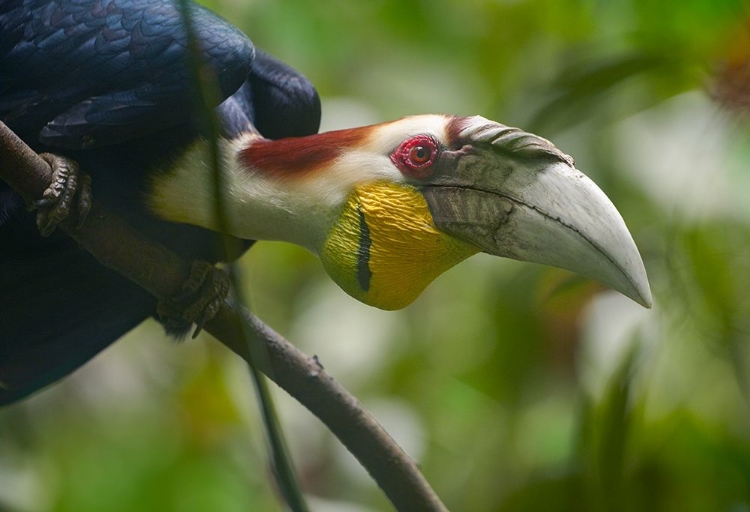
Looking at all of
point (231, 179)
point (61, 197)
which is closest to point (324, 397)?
point (231, 179)

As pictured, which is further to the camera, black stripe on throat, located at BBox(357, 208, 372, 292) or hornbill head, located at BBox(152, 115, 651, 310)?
black stripe on throat, located at BBox(357, 208, 372, 292)

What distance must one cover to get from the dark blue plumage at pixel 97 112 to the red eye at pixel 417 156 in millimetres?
317

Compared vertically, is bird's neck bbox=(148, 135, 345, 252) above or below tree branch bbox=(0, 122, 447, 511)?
above

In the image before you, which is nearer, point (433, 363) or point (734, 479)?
point (734, 479)

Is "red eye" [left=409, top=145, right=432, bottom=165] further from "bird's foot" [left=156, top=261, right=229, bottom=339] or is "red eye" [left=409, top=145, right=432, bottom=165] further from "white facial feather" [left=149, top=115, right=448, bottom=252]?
"bird's foot" [left=156, top=261, right=229, bottom=339]

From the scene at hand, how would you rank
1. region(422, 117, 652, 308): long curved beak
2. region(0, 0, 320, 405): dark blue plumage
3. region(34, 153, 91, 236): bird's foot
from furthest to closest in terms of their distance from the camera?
1. region(0, 0, 320, 405): dark blue plumage
2. region(34, 153, 91, 236): bird's foot
3. region(422, 117, 652, 308): long curved beak

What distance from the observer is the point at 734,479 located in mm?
1507

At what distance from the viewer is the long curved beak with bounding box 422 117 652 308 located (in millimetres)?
1151

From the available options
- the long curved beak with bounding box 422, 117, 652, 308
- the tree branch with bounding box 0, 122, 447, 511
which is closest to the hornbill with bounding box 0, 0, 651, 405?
the long curved beak with bounding box 422, 117, 652, 308

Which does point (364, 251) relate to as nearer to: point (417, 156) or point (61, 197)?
point (417, 156)

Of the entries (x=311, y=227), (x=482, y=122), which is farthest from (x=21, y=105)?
(x=482, y=122)

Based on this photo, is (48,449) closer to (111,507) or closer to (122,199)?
(111,507)

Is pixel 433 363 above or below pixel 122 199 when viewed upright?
below

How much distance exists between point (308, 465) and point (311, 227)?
1703mm
